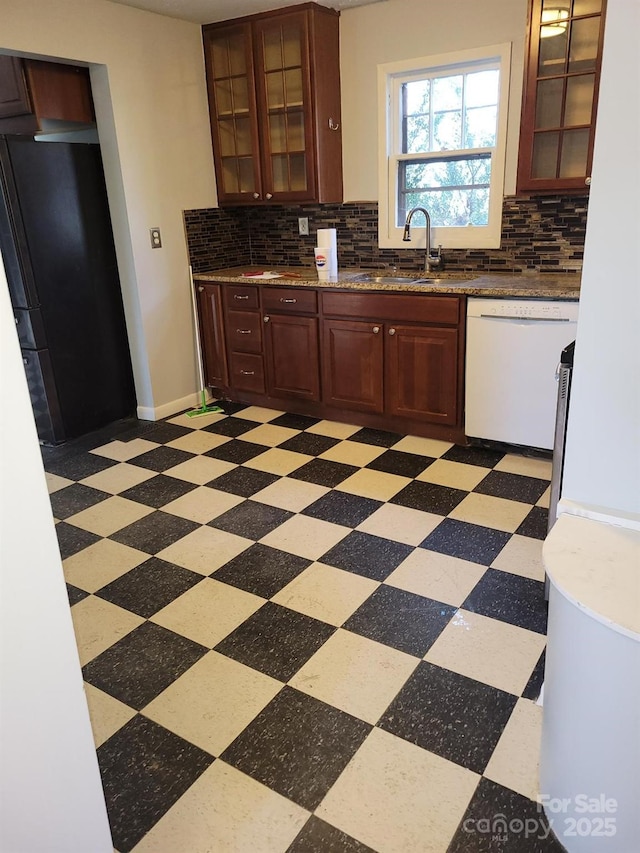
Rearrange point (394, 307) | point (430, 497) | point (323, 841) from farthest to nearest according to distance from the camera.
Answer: point (394, 307) < point (430, 497) < point (323, 841)

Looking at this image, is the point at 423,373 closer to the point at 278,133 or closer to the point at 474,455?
the point at 474,455

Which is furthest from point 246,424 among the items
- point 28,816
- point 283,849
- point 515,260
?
point 28,816

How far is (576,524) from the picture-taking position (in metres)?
1.37

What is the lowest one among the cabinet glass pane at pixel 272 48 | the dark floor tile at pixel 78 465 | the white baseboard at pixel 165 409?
the dark floor tile at pixel 78 465

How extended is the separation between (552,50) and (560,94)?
0.19m

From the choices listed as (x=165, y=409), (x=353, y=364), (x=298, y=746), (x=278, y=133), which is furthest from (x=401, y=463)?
(x=278, y=133)

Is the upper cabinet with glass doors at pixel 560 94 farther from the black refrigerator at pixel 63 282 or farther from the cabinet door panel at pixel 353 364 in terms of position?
the black refrigerator at pixel 63 282

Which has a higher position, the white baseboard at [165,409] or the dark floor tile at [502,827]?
the white baseboard at [165,409]

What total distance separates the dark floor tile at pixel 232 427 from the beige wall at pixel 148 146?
427mm

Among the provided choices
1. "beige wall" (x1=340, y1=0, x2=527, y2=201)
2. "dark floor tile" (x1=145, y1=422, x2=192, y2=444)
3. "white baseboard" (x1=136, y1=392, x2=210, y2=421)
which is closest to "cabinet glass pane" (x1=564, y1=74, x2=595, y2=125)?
"beige wall" (x1=340, y1=0, x2=527, y2=201)

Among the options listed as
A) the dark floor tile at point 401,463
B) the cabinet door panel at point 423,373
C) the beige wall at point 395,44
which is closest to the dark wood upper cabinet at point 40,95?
the beige wall at point 395,44

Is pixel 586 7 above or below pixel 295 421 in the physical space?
above

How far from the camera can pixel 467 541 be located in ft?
8.28

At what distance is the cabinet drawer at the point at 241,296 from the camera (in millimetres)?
3947
